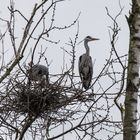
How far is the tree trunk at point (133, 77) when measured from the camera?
11.2 feet

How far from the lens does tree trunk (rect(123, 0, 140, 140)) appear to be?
3.41 m

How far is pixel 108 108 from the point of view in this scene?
504 cm

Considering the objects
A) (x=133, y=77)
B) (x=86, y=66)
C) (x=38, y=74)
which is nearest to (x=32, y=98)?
(x=38, y=74)

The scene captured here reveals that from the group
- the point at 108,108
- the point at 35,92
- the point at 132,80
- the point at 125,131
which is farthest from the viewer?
the point at 35,92

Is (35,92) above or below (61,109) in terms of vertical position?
above

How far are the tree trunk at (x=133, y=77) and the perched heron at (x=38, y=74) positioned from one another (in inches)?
51.0

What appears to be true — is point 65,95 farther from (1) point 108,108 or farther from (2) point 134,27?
(2) point 134,27

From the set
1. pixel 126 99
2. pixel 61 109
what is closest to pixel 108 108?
pixel 61 109

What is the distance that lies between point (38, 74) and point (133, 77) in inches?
175

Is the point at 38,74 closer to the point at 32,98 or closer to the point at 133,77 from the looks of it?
the point at 32,98

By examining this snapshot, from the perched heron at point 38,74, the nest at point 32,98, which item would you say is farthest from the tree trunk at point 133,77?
the nest at point 32,98

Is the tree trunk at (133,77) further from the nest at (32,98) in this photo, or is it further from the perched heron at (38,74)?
the nest at (32,98)

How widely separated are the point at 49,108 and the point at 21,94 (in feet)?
1.63

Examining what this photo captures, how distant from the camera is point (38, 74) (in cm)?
796
